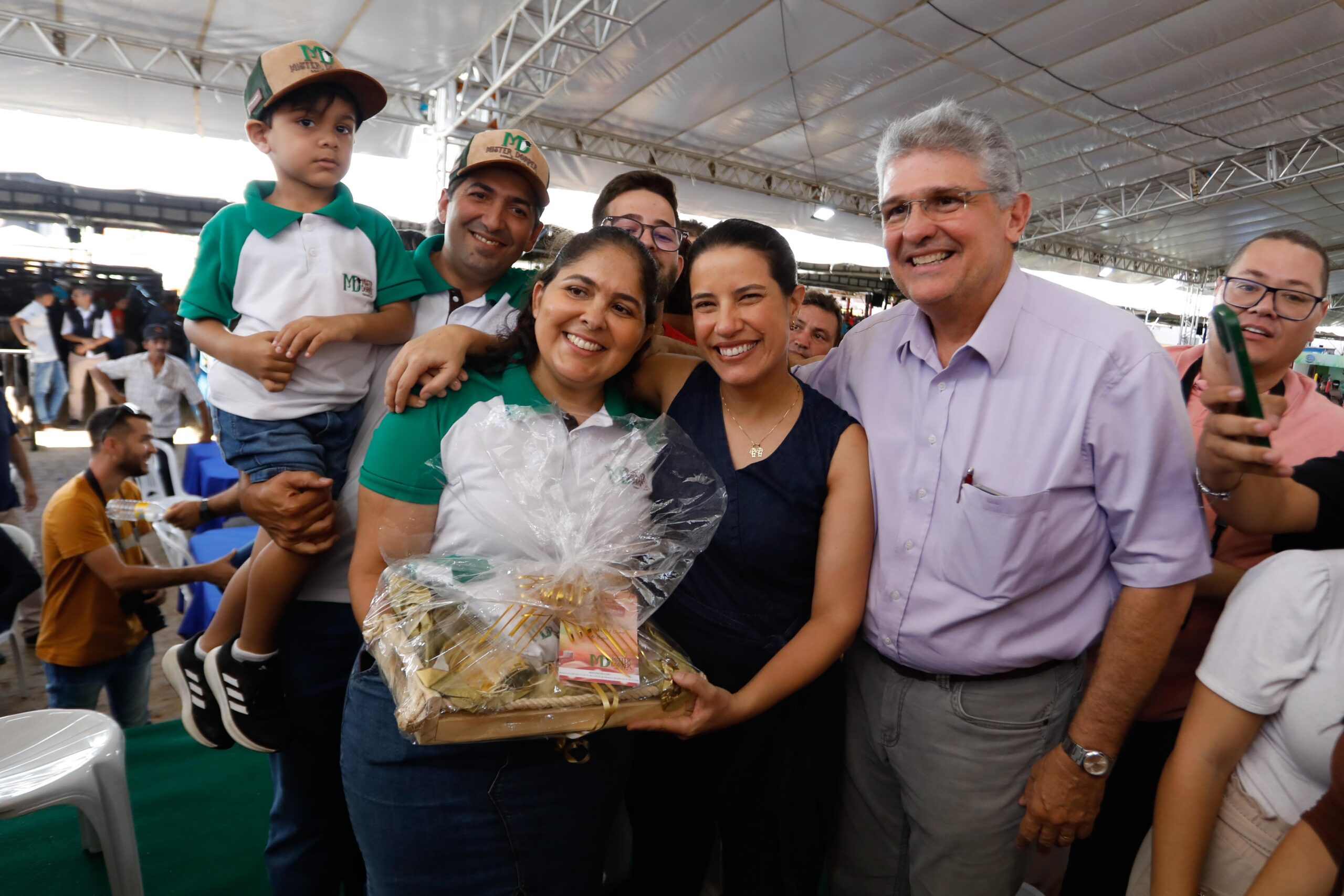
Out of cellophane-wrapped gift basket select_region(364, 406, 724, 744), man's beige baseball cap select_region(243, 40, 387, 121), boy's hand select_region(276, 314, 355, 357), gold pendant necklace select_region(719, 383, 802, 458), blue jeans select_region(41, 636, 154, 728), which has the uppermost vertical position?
man's beige baseball cap select_region(243, 40, 387, 121)

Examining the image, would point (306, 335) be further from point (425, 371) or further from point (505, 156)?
point (505, 156)

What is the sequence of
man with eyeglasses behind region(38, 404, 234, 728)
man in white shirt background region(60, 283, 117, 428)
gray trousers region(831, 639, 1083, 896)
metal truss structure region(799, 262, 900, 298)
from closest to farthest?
Result: gray trousers region(831, 639, 1083, 896) < man with eyeglasses behind region(38, 404, 234, 728) < man in white shirt background region(60, 283, 117, 428) < metal truss structure region(799, 262, 900, 298)

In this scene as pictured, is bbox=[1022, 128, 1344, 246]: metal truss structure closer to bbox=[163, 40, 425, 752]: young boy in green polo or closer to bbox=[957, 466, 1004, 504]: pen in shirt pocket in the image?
bbox=[957, 466, 1004, 504]: pen in shirt pocket

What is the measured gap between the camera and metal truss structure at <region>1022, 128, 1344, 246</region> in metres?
9.41

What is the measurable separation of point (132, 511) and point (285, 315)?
2.22 m

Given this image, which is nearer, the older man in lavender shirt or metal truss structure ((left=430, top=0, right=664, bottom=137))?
the older man in lavender shirt

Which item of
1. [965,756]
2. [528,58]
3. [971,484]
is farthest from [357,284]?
[528,58]

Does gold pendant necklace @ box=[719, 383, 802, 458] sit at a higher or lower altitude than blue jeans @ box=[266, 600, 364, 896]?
higher

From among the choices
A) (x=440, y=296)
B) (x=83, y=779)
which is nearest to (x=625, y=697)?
(x=440, y=296)

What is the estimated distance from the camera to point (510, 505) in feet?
4.18

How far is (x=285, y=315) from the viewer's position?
1870 mm

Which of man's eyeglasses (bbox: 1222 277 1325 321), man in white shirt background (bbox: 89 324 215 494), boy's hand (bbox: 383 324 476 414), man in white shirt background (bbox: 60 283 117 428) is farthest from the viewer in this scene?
man in white shirt background (bbox: 60 283 117 428)

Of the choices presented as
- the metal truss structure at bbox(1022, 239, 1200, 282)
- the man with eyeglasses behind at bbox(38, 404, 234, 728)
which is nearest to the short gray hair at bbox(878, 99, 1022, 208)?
the man with eyeglasses behind at bbox(38, 404, 234, 728)

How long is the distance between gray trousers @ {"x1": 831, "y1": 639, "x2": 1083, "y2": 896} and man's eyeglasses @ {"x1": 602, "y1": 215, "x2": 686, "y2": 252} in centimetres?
130
